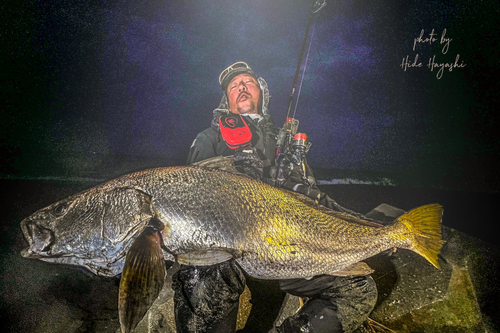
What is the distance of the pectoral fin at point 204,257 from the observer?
36.0 inches

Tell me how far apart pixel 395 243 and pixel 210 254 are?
107 cm

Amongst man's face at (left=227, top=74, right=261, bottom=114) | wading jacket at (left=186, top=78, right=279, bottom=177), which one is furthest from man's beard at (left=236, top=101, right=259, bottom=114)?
wading jacket at (left=186, top=78, right=279, bottom=177)

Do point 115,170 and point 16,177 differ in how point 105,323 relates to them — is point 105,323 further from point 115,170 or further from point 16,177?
point 16,177

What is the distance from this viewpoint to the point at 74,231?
90 centimetres

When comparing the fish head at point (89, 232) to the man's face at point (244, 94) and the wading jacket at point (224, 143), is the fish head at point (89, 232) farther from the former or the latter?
the man's face at point (244, 94)

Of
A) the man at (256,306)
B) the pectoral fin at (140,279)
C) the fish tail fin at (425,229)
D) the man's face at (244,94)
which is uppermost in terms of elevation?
the man's face at (244,94)

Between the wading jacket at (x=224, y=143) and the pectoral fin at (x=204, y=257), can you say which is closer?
the pectoral fin at (x=204, y=257)

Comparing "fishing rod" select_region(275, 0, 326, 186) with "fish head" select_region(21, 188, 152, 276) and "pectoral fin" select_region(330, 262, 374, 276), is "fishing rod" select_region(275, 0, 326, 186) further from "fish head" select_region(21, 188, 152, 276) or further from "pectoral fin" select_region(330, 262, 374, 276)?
"fish head" select_region(21, 188, 152, 276)

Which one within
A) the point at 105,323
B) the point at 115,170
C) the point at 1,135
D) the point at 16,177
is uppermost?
the point at 1,135

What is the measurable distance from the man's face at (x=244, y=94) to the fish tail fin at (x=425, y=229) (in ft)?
6.29

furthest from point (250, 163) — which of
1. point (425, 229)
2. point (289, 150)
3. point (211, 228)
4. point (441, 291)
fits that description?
point (441, 291)

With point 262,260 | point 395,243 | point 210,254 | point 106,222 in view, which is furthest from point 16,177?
point 395,243

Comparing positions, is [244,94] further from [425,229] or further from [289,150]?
[425,229]

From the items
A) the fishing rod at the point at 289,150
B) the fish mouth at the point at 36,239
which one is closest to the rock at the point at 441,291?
the fishing rod at the point at 289,150
